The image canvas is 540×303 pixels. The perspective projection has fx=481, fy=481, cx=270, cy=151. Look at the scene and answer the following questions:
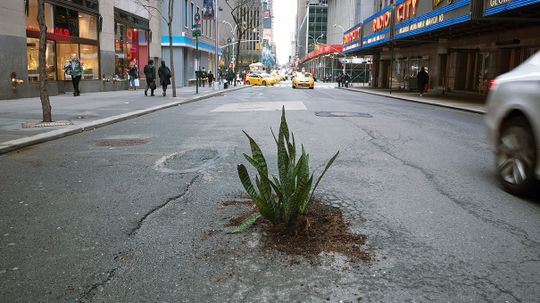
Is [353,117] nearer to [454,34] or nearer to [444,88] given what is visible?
[454,34]

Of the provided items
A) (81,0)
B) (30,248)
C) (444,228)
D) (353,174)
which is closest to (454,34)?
(81,0)

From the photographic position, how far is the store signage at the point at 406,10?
29.2m

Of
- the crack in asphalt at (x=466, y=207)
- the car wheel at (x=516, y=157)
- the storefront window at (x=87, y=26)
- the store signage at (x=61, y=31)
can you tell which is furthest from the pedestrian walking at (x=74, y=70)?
the car wheel at (x=516, y=157)

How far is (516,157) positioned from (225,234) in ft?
11.9

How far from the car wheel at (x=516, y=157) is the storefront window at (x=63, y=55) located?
23.4 meters

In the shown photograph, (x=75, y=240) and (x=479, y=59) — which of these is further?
(x=479, y=59)

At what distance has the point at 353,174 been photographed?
265 inches

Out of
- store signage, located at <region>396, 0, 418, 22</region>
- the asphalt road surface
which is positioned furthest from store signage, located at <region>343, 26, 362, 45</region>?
the asphalt road surface

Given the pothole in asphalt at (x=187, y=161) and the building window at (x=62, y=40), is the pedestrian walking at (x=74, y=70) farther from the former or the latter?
the pothole in asphalt at (x=187, y=161)

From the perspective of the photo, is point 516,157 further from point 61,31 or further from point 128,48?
point 128,48

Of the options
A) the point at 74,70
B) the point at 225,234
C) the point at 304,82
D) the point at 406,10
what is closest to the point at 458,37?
the point at 406,10

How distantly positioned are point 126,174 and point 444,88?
103 feet

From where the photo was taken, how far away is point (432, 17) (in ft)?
83.7

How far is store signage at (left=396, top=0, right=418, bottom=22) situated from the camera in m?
29.2
